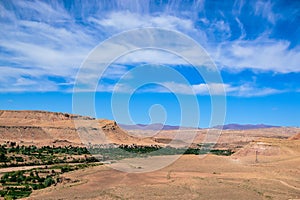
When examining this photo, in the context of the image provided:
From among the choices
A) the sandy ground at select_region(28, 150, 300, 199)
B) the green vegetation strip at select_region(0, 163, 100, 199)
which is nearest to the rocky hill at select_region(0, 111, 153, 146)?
the green vegetation strip at select_region(0, 163, 100, 199)

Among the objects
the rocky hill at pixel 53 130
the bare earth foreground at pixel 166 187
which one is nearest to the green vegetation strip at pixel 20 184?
the bare earth foreground at pixel 166 187

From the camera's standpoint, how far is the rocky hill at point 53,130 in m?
96.9

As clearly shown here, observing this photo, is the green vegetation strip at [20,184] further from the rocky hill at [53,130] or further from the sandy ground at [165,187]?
the rocky hill at [53,130]

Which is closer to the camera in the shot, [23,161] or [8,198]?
[8,198]

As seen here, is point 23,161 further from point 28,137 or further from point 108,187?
point 28,137

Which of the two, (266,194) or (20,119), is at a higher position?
(20,119)

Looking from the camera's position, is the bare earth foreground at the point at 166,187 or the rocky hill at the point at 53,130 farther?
the rocky hill at the point at 53,130

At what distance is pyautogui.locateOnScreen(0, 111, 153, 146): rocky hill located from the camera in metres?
96.9

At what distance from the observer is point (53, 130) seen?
357 ft

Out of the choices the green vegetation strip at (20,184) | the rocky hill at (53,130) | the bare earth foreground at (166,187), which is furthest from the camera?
the rocky hill at (53,130)

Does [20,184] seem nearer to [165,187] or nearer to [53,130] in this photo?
[165,187]

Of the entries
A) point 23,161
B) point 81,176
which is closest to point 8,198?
point 81,176

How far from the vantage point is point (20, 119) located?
124 meters

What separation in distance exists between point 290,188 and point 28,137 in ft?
261
